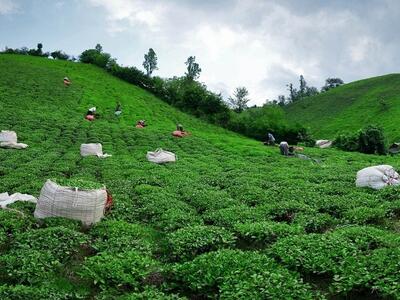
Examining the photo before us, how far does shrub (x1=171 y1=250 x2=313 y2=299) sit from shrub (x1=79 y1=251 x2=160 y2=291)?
0.73 m

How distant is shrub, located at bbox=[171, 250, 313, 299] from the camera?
31.6 feet

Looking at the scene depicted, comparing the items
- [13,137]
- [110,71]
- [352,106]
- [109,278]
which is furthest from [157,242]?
[352,106]

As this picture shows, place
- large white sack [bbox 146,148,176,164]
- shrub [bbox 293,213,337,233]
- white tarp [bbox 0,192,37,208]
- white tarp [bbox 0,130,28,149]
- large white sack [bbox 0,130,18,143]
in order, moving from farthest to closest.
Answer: large white sack [bbox 0,130,18,143] → white tarp [bbox 0,130,28,149] → large white sack [bbox 146,148,176,164] → white tarp [bbox 0,192,37,208] → shrub [bbox 293,213,337,233]

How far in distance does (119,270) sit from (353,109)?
105007 mm

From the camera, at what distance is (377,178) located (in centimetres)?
2053

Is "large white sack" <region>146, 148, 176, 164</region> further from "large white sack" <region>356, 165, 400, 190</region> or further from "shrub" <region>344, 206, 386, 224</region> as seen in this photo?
"shrub" <region>344, 206, 386, 224</region>

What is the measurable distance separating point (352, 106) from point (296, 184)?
95.7 m

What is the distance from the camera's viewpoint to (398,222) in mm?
15141

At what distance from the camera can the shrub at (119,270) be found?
1052 cm

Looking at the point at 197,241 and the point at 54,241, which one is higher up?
the point at 197,241

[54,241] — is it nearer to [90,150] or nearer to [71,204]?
[71,204]

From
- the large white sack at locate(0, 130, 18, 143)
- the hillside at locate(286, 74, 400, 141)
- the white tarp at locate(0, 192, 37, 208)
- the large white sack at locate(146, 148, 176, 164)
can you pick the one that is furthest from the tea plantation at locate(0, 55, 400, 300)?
the hillside at locate(286, 74, 400, 141)

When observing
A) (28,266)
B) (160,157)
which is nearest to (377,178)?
(28,266)

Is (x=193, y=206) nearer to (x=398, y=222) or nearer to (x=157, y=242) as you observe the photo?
(x=157, y=242)
